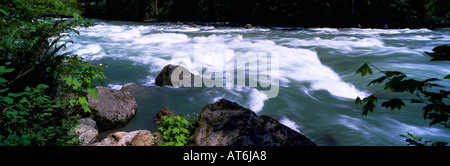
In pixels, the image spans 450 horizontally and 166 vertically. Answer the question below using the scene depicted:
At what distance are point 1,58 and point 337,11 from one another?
31.7 meters

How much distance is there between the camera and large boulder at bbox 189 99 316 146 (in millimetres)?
2904

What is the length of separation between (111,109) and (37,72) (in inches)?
76.9

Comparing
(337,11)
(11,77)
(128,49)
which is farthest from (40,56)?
(337,11)

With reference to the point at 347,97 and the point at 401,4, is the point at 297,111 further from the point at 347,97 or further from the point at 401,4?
the point at 401,4

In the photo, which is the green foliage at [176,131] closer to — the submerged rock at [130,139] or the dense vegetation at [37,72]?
the submerged rock at [130,139]

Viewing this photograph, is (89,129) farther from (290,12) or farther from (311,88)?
(290,12)

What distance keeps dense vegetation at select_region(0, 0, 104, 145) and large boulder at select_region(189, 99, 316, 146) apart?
1.51m

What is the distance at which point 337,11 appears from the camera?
28.6 m

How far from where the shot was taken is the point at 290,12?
31250mm

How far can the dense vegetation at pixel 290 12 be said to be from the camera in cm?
2491

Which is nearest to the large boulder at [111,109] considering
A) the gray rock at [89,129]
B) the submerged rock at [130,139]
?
the gray rock at [89,129]

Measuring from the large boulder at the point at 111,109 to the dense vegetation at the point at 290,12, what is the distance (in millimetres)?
15885

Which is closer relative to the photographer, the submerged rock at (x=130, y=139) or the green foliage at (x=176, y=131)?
the green foliage at (x=176, y=131)
